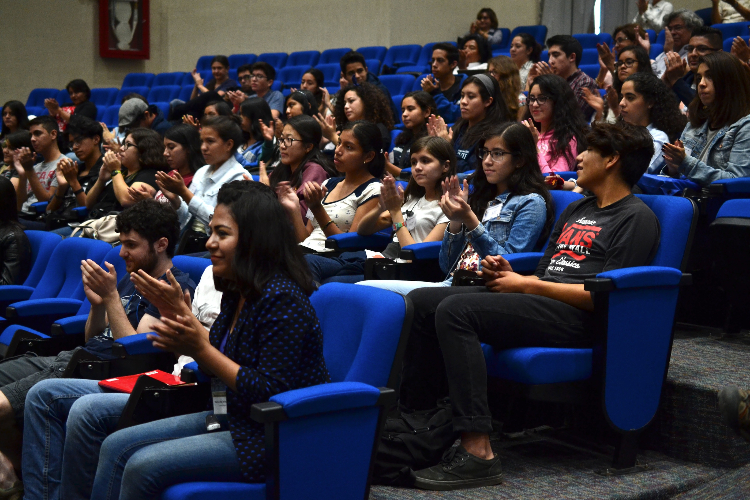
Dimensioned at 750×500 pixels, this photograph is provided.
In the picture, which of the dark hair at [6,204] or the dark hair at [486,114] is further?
the dark hair at [486,114]

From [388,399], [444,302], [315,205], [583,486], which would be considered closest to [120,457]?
[388,399]

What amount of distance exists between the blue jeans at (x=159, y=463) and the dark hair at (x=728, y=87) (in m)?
2.24

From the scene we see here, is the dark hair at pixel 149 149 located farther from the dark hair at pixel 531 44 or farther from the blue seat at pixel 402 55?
the blue seat at pixel 402 55

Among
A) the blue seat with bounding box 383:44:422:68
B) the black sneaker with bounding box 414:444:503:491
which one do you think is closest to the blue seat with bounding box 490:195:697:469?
the black sneaker with bounding box 414:444:503:491

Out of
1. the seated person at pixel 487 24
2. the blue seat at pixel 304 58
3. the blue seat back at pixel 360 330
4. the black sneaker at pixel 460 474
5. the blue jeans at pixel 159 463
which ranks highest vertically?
the seated person at pixel 487 24

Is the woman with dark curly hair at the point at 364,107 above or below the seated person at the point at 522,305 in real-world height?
above

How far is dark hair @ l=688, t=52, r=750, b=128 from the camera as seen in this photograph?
290 cm

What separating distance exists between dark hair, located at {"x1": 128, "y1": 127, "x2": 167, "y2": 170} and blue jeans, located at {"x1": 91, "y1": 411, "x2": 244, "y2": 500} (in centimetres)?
269

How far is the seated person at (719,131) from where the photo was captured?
2.82 m

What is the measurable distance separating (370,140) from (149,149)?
1.42 meters

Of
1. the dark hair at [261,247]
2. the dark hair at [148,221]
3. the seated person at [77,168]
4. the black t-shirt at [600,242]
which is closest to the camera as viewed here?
the dark hair at [261,247]

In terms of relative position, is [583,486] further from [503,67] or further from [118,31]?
[118,31]

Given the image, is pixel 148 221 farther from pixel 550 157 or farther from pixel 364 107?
pixel 364 107

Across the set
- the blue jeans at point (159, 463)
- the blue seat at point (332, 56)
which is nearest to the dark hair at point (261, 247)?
the blue jeans at point (159, 463)
